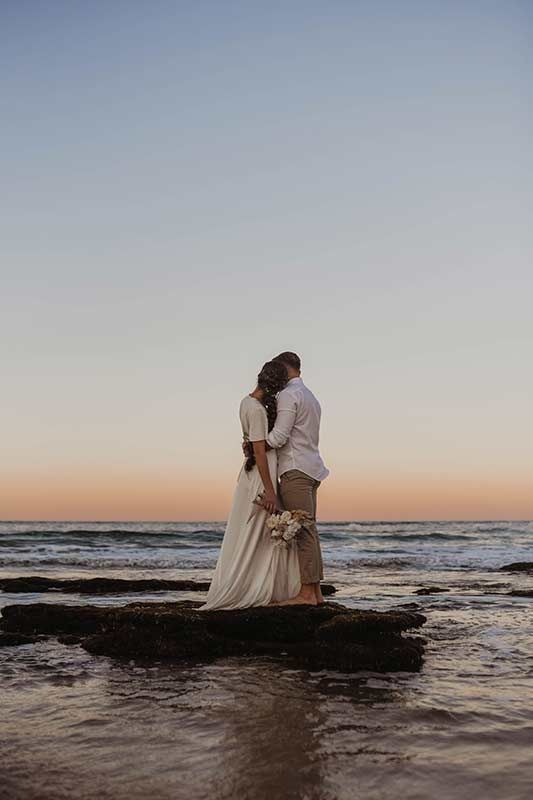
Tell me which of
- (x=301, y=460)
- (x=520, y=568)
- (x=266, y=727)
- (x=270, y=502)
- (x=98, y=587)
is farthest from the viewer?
(x=520, y=568)

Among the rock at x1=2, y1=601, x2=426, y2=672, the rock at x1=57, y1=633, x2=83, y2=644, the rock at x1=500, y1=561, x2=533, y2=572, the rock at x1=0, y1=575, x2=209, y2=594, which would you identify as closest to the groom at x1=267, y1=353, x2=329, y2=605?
the rock at x1=2, y1=601, x2=426, y2=672

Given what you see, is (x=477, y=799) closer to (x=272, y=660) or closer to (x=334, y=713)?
(x=334, y=713)

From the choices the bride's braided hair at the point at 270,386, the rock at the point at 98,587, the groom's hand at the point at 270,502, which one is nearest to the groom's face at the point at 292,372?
the bride's braided hair at the point at 270,386

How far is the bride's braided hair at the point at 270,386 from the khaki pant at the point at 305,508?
46 centimetres

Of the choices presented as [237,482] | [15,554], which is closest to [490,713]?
[237,482]

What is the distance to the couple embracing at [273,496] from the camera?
7777mm

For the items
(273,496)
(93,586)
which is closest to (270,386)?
(273,496)

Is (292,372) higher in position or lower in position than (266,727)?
higher

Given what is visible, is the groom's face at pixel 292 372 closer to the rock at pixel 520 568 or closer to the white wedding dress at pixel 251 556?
the white wedding dress at pixel 251 556

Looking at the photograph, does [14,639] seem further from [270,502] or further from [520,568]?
[520,568]

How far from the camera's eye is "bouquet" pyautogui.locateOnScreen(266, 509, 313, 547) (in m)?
7.59

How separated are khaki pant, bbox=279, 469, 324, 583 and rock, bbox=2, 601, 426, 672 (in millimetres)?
405

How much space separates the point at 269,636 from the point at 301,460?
179 centimetres

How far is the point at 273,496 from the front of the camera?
7.76 m
